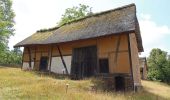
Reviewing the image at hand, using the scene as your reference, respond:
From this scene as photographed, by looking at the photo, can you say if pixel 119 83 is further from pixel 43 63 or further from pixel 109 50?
pixel 43 63

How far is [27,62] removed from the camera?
30281 millimetres

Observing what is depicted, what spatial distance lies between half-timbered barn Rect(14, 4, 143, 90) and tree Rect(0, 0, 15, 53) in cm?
1541

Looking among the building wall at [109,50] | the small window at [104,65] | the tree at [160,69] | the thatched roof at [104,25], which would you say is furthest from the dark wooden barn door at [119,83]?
the tree at [160,69]

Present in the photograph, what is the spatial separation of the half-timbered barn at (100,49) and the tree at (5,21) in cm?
1541

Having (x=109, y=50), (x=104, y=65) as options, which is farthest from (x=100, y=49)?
(x=104, y=65)

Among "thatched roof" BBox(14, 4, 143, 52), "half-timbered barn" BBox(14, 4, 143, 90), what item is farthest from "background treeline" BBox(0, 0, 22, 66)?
"thatched roof" BBox(14, 4, 143, 52)

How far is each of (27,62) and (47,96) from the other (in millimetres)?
18055

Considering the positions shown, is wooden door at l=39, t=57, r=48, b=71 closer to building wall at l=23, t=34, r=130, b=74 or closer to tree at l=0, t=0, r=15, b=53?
building wall at l=23, t=34, r=130, b=74

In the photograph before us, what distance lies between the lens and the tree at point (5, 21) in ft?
136

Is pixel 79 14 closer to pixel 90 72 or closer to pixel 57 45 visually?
pixel 57 45

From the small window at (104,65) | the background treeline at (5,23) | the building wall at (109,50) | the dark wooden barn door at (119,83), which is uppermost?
the background treeline at (5,23)

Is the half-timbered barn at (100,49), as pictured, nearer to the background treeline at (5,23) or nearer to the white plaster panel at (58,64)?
the white plaster panel at (58,64)

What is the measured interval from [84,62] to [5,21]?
2360 cm

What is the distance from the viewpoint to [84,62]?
896 inches
